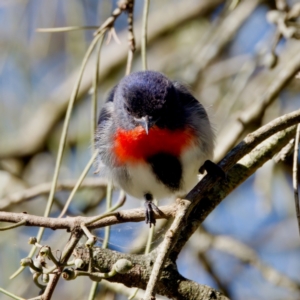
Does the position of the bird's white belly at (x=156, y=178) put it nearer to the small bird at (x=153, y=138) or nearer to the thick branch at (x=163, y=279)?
the small bird at (x=153, y=138)

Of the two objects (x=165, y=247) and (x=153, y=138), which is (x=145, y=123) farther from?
(x=165, y=247)

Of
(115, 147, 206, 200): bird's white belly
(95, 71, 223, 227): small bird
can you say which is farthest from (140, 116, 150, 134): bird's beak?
(115, 147, 206, 200): bird's white belly

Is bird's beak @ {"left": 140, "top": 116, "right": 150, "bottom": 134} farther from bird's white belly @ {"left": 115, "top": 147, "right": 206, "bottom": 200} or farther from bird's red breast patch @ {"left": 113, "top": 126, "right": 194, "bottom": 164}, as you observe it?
bird's white belly @ {"left": 115, "top": 147, "right": 206, "bottom": 200}

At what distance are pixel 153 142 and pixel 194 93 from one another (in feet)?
2.61

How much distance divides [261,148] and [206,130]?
48 centimetres

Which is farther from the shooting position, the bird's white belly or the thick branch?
the bird's white belly

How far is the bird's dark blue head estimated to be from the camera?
294 centimetres

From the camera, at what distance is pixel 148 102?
2949 millimetres

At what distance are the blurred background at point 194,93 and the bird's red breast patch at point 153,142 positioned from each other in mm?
385

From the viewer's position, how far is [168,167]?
9.91ft

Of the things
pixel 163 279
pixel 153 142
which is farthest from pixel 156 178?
pixel 163 279

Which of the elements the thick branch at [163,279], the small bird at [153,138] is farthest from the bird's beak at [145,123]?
the thick branch at [163,279]

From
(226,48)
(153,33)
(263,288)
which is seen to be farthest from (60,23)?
(263,288)

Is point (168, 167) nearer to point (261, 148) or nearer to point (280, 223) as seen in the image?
point (261, 148)
